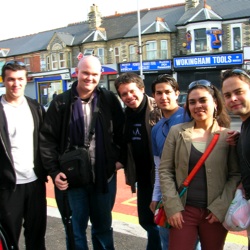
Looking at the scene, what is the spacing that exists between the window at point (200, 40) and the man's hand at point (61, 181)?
77.3ft

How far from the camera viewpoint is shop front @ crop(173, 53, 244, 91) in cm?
2341

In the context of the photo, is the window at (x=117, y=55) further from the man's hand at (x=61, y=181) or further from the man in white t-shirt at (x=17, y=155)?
the man's hand at (x=61, y=181)

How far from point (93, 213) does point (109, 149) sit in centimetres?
60

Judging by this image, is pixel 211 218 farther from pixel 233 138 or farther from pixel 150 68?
pixel 150 68

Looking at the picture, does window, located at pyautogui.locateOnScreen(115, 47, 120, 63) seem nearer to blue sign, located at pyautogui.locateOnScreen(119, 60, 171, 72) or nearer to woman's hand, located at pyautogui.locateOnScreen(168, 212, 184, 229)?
blue sign, located at pyautogui.locateOnScreen(119, 60, 171, 72)

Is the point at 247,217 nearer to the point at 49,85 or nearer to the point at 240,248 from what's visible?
the point at 240,248

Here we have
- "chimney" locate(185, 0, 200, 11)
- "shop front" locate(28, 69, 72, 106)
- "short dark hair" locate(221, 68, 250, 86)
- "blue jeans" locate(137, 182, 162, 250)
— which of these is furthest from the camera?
"shop front" locate(28, 69, 72, 106)

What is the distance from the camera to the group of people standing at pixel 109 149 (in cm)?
223

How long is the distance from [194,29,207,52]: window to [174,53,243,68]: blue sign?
2.93ft

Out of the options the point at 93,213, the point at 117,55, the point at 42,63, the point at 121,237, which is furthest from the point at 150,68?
the point at 93,213

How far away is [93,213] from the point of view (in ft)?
9.47

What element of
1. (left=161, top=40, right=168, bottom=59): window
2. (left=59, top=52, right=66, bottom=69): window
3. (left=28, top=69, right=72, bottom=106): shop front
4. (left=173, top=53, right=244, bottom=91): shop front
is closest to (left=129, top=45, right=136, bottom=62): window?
(left=161, top=40, right=168, bottom=59): window

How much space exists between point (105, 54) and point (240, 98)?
28.8 meters

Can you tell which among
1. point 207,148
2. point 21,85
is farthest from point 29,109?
point 207,148
